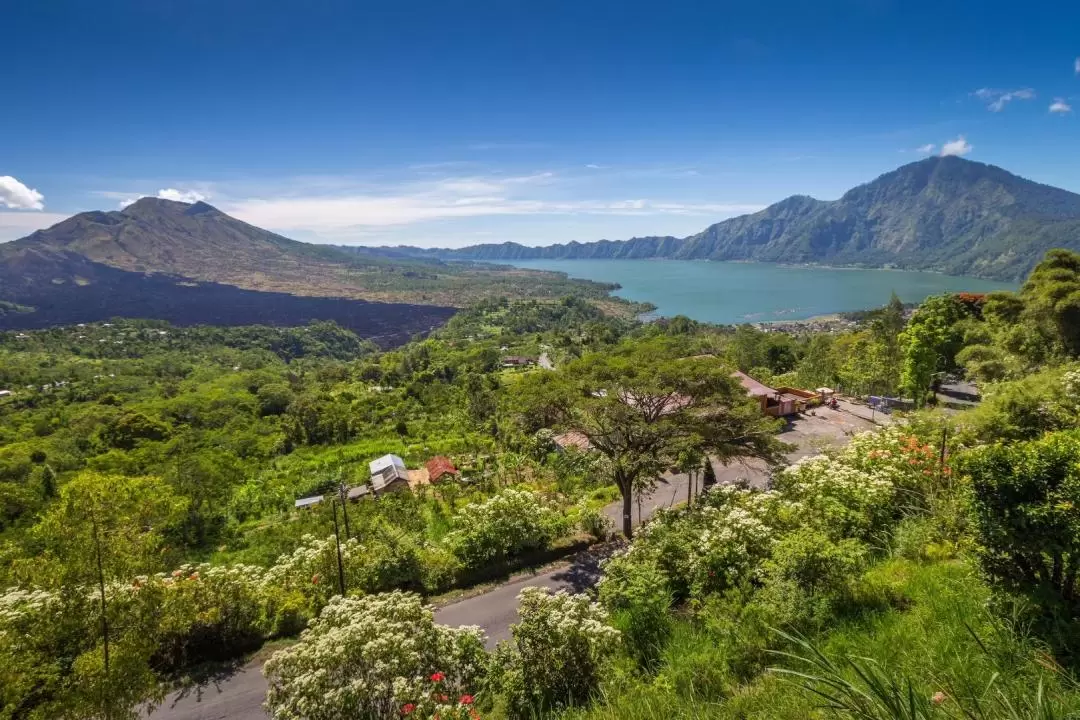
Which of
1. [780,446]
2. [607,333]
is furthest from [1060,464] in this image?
[607,333]

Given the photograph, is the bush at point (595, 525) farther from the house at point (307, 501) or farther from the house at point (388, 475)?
the house at point (307, 501)

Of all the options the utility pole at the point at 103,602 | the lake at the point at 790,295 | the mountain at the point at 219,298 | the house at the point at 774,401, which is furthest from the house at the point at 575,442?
the mountain at the point at 219,298

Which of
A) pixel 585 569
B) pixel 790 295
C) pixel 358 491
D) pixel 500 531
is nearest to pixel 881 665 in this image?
pixel 585 569

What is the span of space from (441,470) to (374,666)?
17000 mm

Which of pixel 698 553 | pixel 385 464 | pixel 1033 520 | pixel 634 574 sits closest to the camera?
pixel 1033 520

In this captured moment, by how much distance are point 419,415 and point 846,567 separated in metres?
38.0

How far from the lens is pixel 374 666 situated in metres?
5.10

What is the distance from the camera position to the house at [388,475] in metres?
22.1

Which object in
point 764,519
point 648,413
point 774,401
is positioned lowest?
point 774,401

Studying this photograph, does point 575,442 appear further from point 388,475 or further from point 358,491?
point 358,491

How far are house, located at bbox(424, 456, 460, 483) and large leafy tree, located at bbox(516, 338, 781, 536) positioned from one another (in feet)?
34.6

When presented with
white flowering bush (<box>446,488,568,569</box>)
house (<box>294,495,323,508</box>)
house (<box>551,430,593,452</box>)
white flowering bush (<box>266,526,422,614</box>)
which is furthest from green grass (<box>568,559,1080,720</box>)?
house (<box>294,495,323,508</box>)

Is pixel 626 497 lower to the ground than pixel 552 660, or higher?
lower

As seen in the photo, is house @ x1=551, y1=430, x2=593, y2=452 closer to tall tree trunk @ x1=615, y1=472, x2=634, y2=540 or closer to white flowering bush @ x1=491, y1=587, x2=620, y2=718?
tall tree trunk @ x1=615, y1=472, x2=634, y2=540
